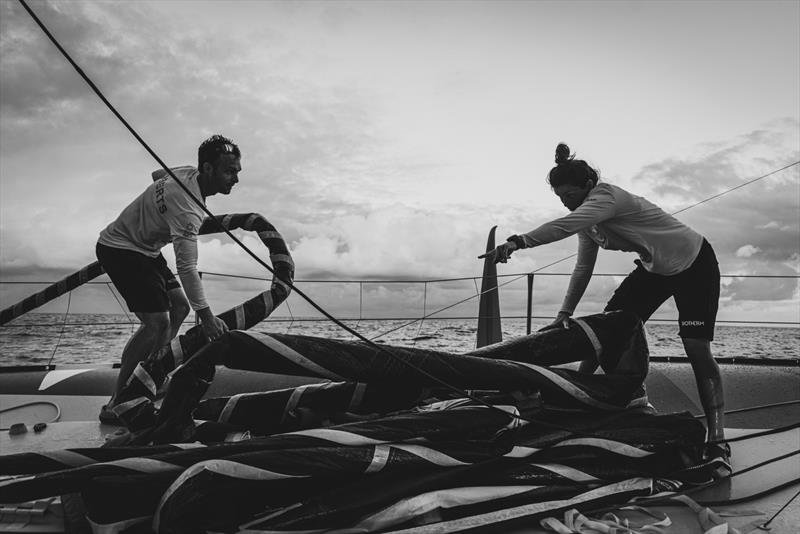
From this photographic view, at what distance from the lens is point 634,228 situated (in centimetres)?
229

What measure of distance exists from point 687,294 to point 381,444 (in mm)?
1480

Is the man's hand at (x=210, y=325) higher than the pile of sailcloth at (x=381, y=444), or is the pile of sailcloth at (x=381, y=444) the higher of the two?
the man's hand at (x=210, y=325)

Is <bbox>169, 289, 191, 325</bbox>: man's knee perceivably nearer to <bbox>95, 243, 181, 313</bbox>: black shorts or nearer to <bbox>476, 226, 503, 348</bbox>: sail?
<bbox>95, 243, 181, 313</bbox>: black shorts

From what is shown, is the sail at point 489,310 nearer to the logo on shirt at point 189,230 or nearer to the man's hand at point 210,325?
the logo on shirt at point 189,230

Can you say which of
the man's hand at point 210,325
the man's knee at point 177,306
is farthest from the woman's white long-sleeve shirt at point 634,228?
the man's knee at point 177,306

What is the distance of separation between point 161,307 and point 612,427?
1950 mm

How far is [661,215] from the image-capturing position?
2311 millimetres

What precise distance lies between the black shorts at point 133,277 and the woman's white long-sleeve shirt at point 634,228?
5.56ft

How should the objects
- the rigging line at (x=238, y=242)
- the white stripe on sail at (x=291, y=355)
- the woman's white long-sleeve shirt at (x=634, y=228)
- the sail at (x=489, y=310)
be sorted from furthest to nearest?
the sail at (x=489, y=310) → the woman's white long-sleeve shirt at (x=634, y=228) → the white stripe on sail at (x=291, y=355) → the rigging line at (x=238, y=242)

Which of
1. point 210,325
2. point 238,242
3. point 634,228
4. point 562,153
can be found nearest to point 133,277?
point 210,325

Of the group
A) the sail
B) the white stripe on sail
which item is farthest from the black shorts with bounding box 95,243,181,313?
the sail

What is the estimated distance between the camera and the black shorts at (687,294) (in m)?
2.28

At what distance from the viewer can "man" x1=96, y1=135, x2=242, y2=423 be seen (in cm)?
237

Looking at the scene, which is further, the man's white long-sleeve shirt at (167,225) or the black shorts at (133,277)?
the black shorts at (133,277)
